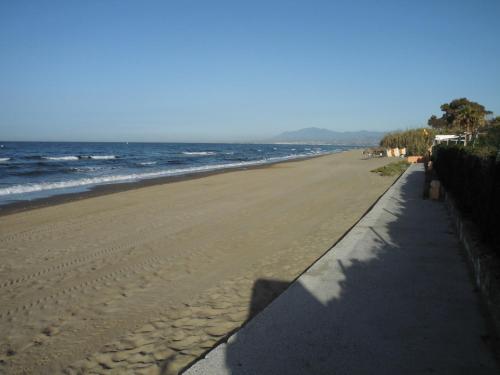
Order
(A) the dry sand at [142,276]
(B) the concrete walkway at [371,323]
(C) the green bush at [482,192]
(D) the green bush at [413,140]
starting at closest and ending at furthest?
(B) the concrete walkway at [371,323], (A) the dry sand at [142,276], (C) the green bush at [482,192], (D) the green bush at [413,140]

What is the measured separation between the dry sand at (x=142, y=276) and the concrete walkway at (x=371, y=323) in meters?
0.63

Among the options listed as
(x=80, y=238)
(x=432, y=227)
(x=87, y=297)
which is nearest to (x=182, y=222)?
(x=80, y=238)

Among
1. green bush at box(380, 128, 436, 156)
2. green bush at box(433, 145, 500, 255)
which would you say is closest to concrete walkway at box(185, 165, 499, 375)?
green bush at box(433, 145, 500, 255)

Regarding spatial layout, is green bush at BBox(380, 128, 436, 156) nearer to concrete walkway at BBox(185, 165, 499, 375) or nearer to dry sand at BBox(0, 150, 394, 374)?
dry sand at BBox(0, 150, 394, 374)

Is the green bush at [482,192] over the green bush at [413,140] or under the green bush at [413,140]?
under

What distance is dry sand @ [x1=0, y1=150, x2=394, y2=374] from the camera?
3.74 meters

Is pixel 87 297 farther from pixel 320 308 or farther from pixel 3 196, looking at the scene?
pixel 3 196

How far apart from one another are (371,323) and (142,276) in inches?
139

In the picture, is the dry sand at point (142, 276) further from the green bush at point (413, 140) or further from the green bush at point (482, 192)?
the green bush at point (413, 140)

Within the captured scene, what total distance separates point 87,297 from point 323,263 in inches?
124

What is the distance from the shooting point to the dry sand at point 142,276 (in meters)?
3.74

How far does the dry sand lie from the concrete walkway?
63 cm

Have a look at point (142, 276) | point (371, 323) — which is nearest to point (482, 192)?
point (371, 323)

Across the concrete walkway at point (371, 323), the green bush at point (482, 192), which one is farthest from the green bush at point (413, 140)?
the concrete walkway at point (371, 323)
